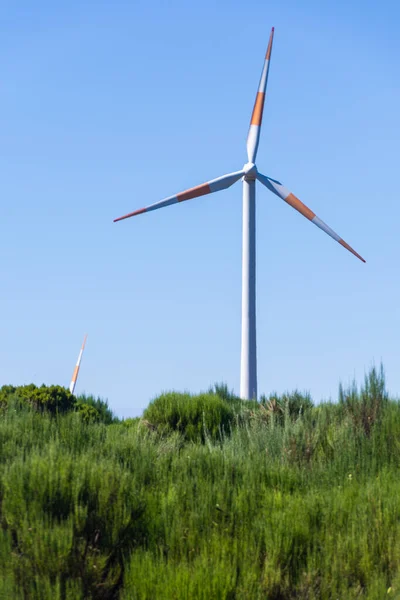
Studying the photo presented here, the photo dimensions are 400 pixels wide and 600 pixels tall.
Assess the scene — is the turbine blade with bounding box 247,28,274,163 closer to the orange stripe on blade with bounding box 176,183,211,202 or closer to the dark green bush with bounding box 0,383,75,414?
the orange stripe on blade with bounding box 176,183,211,202

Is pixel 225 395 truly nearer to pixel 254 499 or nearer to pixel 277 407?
pixel 277 407

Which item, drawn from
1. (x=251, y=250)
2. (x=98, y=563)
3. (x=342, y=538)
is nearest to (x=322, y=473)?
(x=342, y=538)

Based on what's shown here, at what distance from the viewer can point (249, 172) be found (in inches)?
1226

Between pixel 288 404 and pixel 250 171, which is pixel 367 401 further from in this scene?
pixel 250 171

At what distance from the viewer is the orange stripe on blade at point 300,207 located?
31531mm

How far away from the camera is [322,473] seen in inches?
521

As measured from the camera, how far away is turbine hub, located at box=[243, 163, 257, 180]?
102ft

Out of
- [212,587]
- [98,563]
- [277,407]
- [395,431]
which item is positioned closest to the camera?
[212,587]

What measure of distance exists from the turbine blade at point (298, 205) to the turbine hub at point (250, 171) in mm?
268

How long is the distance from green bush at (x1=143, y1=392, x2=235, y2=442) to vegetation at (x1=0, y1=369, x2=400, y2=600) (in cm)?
737

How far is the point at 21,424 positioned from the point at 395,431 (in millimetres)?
6297

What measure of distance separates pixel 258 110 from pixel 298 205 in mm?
4184

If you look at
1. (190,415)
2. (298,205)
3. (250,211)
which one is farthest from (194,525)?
(298,205)

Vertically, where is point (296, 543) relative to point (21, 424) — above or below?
below
